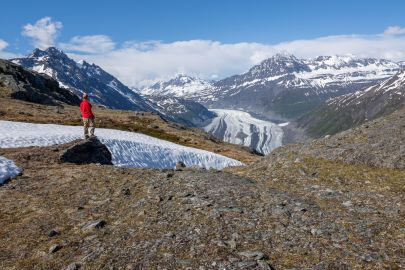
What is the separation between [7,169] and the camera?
25.4m

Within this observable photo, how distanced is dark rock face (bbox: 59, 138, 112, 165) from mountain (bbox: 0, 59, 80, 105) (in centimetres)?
6126

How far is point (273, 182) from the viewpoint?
23.6m

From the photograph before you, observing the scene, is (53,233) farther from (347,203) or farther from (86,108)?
(86,108)

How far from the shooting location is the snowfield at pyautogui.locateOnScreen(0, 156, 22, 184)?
24.4m

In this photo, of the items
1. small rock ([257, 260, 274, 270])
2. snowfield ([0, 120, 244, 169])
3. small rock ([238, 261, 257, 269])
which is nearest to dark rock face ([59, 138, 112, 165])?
snowfield ([0, 120, 244, 169])

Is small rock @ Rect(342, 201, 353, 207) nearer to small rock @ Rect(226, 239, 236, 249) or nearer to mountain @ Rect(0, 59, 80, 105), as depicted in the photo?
small rock @ Rect(226, 239, 236, 249)

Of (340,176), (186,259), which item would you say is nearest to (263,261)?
(186,259)

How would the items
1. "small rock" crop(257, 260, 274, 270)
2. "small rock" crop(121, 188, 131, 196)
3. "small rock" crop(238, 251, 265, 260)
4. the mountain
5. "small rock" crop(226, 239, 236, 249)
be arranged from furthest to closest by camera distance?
1. the mountain
2. "small rock" crop(121, 188, 131, 196)
3. "small rock" crop(226, 239, 236, 249)
4. "small rock" crop(238, 251, 265, 260)
5. "small rock" crop(257, 260, 274, 270)

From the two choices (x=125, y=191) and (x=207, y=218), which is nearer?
(x=207, y=218)

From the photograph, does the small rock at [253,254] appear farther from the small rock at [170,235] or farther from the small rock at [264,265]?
the small rock at [170,235]

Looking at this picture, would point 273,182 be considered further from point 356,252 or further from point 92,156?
point 92,156

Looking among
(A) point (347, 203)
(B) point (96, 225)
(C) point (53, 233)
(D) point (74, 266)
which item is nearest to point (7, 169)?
(C) point (53, 233)

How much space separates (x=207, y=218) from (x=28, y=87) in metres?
92.2

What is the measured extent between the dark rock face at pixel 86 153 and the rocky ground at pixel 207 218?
12.3 ft
